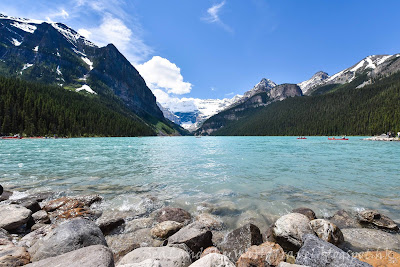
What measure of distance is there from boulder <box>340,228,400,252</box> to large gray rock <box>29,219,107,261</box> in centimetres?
975

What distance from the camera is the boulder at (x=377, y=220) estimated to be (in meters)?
9.05

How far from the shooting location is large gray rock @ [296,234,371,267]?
17.9ft

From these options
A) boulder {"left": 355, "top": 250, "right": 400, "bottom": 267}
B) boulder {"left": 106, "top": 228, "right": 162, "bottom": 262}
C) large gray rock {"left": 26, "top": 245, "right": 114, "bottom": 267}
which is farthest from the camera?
boulder {"left": 106, "top": 228, "right": 162, "bottom": 262}

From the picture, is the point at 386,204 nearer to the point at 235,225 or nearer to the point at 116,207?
the point at 235,225

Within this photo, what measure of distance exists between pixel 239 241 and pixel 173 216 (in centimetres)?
406

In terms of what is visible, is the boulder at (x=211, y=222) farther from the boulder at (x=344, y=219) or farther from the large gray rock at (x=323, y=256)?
the boulder at (x=344, y=219)

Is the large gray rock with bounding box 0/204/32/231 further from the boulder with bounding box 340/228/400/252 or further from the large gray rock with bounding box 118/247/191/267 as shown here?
the boulder with bounding box 340/228/400/252

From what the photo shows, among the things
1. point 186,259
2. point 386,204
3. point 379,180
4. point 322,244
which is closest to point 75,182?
point 186,259

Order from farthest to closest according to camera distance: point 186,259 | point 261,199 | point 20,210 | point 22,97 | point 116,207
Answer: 1. point 22,97
2. point 261,199
3. point 116,207
4. point 20,210
5. point 186,259

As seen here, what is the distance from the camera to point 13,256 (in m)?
5.82

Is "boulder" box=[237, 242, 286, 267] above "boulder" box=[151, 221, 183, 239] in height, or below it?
above

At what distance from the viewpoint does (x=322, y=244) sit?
6.21 meters

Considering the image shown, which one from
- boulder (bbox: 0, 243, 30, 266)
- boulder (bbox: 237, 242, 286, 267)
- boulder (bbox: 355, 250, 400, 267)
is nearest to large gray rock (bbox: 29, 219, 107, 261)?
boulder (bbox: 0, 243, 30, 266)

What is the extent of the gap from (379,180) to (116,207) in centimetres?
2304
